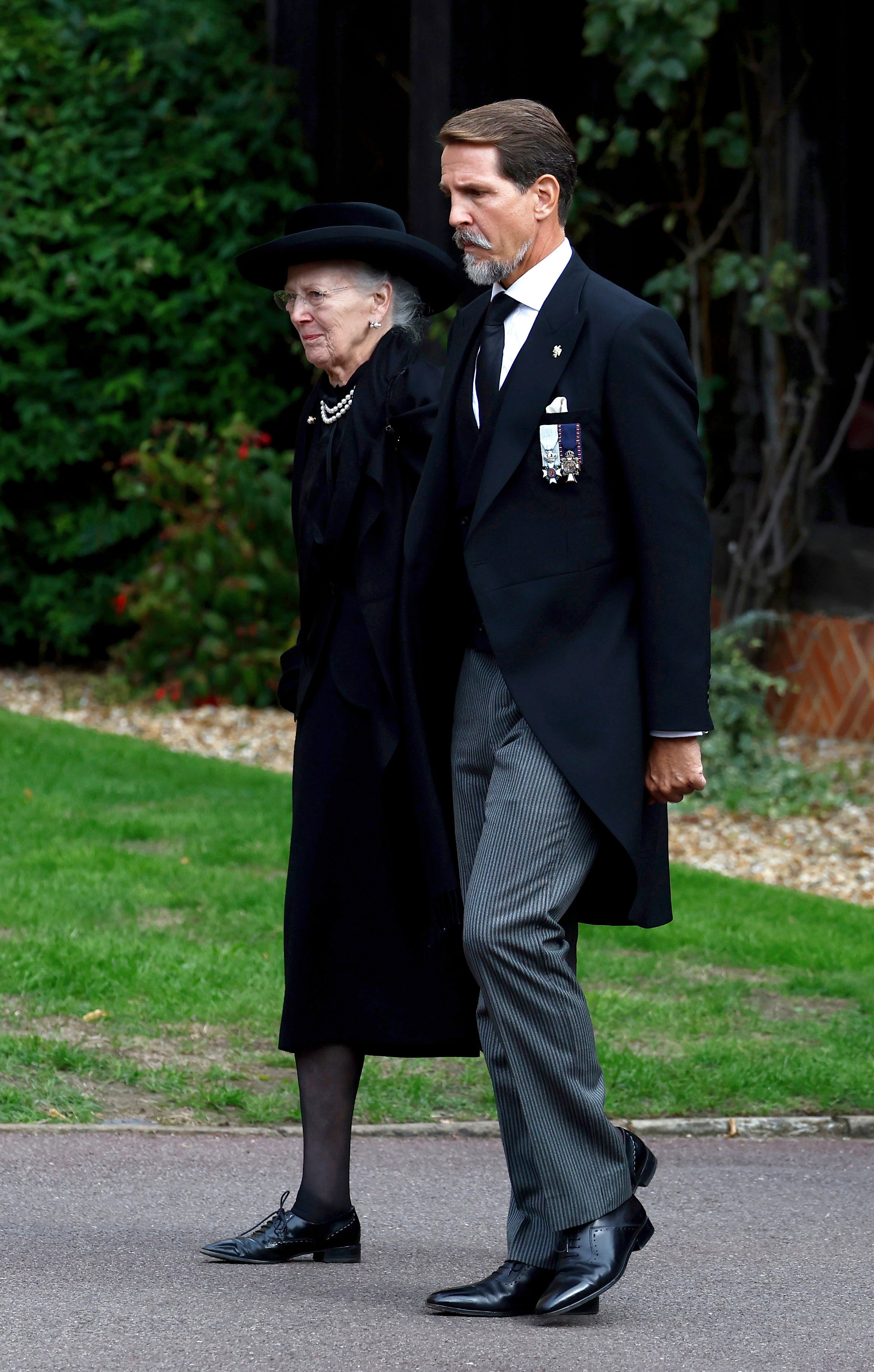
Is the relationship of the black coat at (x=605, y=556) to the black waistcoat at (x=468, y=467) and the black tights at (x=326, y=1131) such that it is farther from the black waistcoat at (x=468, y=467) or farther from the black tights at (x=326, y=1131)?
the black tights at (x=326, y=1131)

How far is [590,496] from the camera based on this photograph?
3234mm

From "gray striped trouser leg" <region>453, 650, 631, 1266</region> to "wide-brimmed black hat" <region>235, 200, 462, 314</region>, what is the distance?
0.87 m

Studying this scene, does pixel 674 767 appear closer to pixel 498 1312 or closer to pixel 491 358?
pixel 491 358

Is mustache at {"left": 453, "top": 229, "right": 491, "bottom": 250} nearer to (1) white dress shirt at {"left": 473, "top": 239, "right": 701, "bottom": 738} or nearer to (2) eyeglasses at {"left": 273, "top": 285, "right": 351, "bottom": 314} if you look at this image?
(1) white dress shirt at {"left": 473, "top": 239, "right": 701, "bottom": 738}

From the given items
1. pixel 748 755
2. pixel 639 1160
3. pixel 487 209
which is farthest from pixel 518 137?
pixel 748 755

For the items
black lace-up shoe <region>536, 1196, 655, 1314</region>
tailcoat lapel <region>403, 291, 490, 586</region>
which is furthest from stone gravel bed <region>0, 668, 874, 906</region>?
black lace-up shoe <region>536, 1196, 655, 1314</region>

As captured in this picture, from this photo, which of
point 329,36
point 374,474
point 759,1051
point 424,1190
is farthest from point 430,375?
point 329,36

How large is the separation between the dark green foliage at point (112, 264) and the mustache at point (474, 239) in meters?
7.12

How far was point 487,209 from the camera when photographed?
3.24 metres

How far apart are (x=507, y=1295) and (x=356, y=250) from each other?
6.03ft

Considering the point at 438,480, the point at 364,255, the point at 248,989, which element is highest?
the point at 364,255

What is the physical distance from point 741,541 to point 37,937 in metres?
4.63

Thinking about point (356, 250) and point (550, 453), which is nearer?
point (550, 453)

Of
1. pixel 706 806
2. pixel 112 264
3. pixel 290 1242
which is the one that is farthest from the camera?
pixel 112 264
